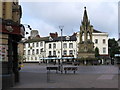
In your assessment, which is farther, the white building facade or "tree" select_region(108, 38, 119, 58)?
"tree" select_region(108, 38, 119, 58)

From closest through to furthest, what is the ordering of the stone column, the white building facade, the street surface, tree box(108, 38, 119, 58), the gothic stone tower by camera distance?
1. the street surface
2. the stone column
3. the gothic stone tower
4. the white building facade
5. tree box(108, 38, 119, 58)

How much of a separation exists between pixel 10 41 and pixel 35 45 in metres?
79.1

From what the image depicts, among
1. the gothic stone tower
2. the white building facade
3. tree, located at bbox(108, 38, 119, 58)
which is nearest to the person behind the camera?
the gothic stone tower

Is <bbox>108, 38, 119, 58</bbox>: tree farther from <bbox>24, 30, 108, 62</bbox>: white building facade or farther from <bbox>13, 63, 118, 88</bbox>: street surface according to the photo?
<bbox>13, 63, 118, 88</bbox>: street surface

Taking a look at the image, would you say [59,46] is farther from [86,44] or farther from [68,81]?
[68,81]

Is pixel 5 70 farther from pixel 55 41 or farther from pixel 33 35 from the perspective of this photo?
pixel 33 35

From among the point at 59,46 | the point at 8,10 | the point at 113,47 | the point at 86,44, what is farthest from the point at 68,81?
the point at 113,47

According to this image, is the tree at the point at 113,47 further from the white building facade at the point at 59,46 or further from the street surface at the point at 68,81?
the street surface at the point at 68,81

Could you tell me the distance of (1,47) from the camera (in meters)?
13.9

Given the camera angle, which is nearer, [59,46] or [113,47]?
[59,46]

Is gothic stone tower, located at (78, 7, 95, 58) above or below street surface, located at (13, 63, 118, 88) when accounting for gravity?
above

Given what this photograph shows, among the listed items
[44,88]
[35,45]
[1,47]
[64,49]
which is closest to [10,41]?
[1,47]

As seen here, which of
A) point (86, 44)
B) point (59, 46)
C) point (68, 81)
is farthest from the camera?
point (59, 46)

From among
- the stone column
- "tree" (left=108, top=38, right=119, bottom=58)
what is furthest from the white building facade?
the stone column
